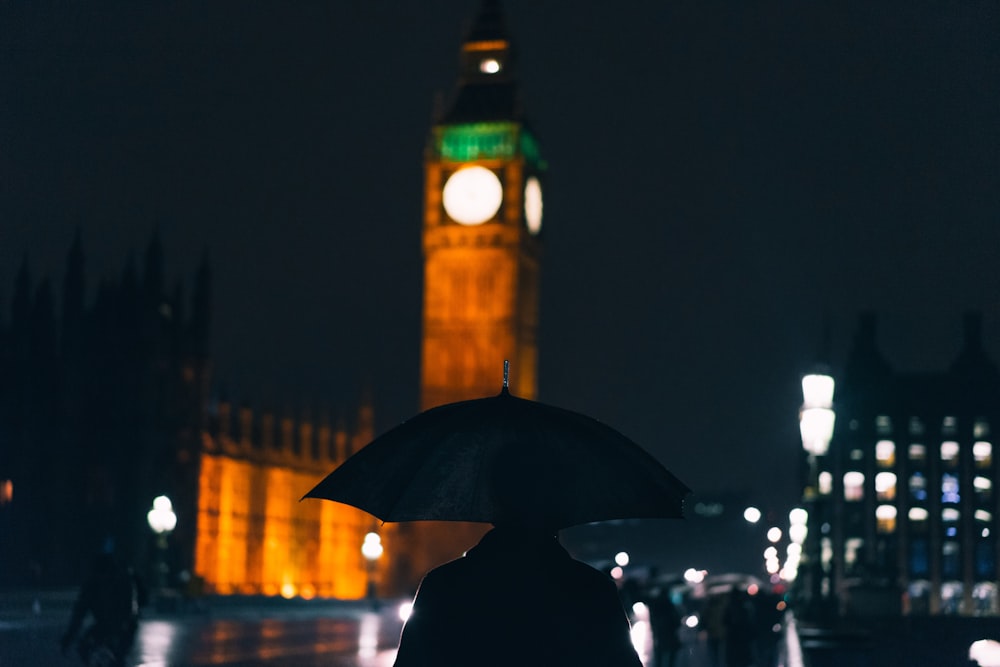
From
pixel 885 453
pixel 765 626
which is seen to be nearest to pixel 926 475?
pixel 885 453

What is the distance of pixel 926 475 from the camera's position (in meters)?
135

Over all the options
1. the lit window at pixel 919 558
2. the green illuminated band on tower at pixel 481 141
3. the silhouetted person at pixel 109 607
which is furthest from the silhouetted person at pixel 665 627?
the lit window at pixel 919 558

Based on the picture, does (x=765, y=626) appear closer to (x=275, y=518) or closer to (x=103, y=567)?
(x=103, y=567)

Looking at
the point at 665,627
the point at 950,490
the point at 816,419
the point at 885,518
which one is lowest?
the point at 665,627

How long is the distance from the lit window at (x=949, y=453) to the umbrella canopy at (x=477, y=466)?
135 metres

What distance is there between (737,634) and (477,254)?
270 ft

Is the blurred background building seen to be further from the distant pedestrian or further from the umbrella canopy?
the umbrella canopy

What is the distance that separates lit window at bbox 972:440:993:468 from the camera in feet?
446

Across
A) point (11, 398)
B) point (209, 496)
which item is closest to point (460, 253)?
point (209, 496)

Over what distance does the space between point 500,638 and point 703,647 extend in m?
33.4

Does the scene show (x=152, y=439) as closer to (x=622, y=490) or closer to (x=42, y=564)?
(x=42, y=564)

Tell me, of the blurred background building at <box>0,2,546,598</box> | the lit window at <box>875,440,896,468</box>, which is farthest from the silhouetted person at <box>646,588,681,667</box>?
the lit window at <box>875,440,896,468</box>

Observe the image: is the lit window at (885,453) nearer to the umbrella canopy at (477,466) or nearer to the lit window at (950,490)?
the lit window at (950,490)

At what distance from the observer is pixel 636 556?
167250 mm
